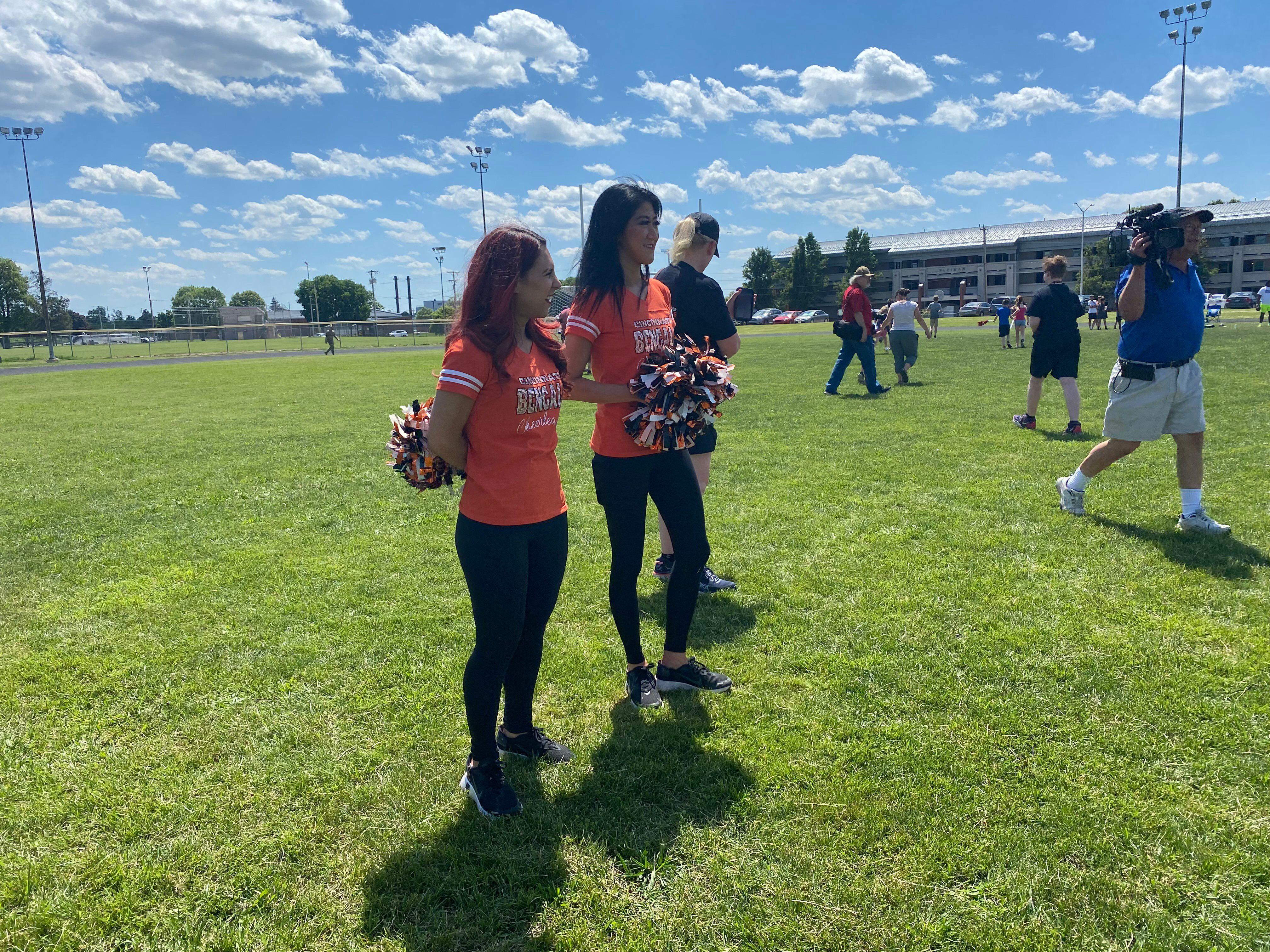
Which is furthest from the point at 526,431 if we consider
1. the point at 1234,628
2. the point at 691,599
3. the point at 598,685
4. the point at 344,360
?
the point at 344,360

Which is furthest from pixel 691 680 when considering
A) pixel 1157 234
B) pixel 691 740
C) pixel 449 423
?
pixel 1157 234

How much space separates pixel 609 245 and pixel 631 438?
2.75 feet

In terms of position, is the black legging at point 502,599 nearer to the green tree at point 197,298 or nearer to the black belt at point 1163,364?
the black belt at point 1163,364

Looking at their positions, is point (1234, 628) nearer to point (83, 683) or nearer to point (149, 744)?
point (149, 744)

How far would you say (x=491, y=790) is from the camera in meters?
2.79

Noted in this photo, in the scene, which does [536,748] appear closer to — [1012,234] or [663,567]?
[663,567]

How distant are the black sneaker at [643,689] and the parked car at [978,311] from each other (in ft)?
204

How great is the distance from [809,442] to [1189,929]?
7646mm

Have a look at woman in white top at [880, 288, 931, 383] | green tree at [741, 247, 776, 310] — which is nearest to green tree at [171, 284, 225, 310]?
green tree at [741, 247, 776, 310]

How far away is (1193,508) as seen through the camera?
541 cm

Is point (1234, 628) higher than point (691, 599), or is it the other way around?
point (691, 599)

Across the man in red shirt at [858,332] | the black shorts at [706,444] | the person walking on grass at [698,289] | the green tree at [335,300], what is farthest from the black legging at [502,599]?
the green tree at [335,300]

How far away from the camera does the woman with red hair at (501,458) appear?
2592mm

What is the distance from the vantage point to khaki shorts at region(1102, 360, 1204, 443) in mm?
5352
